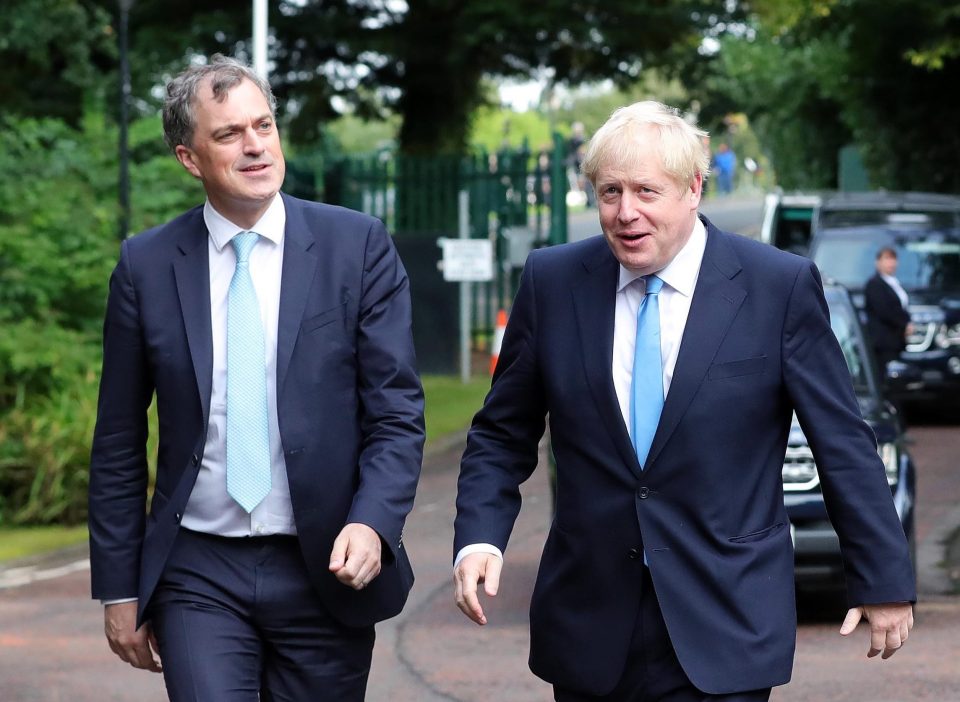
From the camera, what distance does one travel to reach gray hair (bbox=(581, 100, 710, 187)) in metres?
3.77

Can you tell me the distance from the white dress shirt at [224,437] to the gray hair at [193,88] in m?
0.24

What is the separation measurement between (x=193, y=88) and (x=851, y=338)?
6319mm

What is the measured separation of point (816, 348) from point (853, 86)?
2745cm

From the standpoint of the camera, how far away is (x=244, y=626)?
409 cm

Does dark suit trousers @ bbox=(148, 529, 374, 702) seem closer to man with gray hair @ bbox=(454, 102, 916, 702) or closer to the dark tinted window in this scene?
man with gray hair @ bbox=(454, 102, 916, 702)

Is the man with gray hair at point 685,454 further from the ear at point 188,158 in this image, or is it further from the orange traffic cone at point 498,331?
the orange traffic cone at point 498,331

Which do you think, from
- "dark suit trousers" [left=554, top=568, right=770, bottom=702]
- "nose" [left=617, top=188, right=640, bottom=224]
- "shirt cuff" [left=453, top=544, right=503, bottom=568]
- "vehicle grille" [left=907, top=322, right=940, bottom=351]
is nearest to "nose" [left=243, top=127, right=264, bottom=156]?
"nose" [left=617, top=188, right=640, bottom=224]

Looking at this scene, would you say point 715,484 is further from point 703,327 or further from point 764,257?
point 764,257

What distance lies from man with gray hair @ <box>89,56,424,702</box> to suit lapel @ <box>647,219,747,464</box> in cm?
64

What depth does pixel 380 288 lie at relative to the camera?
4246 millimetres

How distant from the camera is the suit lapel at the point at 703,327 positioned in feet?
12.4

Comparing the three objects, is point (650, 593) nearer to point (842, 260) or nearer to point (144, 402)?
point (144, 402)

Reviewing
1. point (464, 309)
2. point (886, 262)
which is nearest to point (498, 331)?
point (464, 309)

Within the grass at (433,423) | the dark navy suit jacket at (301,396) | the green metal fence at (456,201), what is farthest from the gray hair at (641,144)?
the green metal fence at (456,201)
